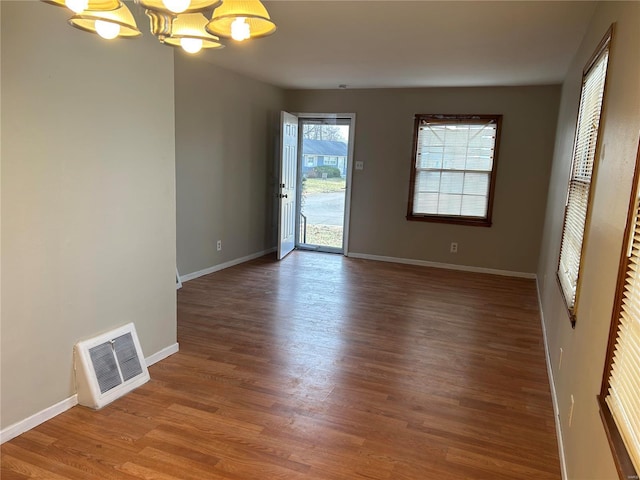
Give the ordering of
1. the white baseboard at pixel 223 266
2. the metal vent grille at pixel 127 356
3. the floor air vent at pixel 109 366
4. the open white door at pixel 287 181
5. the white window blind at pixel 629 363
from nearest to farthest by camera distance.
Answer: the white window blind at pixel 629 363 < the floor air vent at pixel 109 366 < the metal vent grille at pixel 127 356 < the white baseboard at pixel 223 266 < the open white door at pixel 287 181

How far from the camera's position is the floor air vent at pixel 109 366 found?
7.94ft

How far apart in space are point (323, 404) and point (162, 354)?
1198 millimetres

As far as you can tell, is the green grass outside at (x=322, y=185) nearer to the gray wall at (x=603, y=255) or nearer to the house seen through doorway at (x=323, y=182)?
the house seen through doorway at (x=323, y=182)

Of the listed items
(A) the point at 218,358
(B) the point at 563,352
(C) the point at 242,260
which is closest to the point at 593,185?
(B) the point at 563,352

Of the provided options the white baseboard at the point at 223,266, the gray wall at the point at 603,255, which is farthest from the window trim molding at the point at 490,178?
the gray wall at the point at 603,255

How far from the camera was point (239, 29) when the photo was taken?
1.69 m

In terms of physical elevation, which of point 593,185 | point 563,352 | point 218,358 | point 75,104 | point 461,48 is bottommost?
point 218,358

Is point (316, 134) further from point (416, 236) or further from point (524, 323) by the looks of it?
point (524, 323)

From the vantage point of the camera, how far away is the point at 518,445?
2240mm

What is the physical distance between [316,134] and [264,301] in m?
3.18

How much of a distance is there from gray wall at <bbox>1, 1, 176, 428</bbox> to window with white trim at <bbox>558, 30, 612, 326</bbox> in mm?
2414

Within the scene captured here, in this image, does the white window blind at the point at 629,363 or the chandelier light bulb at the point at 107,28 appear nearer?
the white window blind at the point at 629,363

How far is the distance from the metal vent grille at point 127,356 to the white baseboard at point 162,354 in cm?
18

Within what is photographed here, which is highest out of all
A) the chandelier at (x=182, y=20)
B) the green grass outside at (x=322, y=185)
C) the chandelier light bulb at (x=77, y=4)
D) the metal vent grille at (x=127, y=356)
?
the chandelier at (x=182, y=20)
